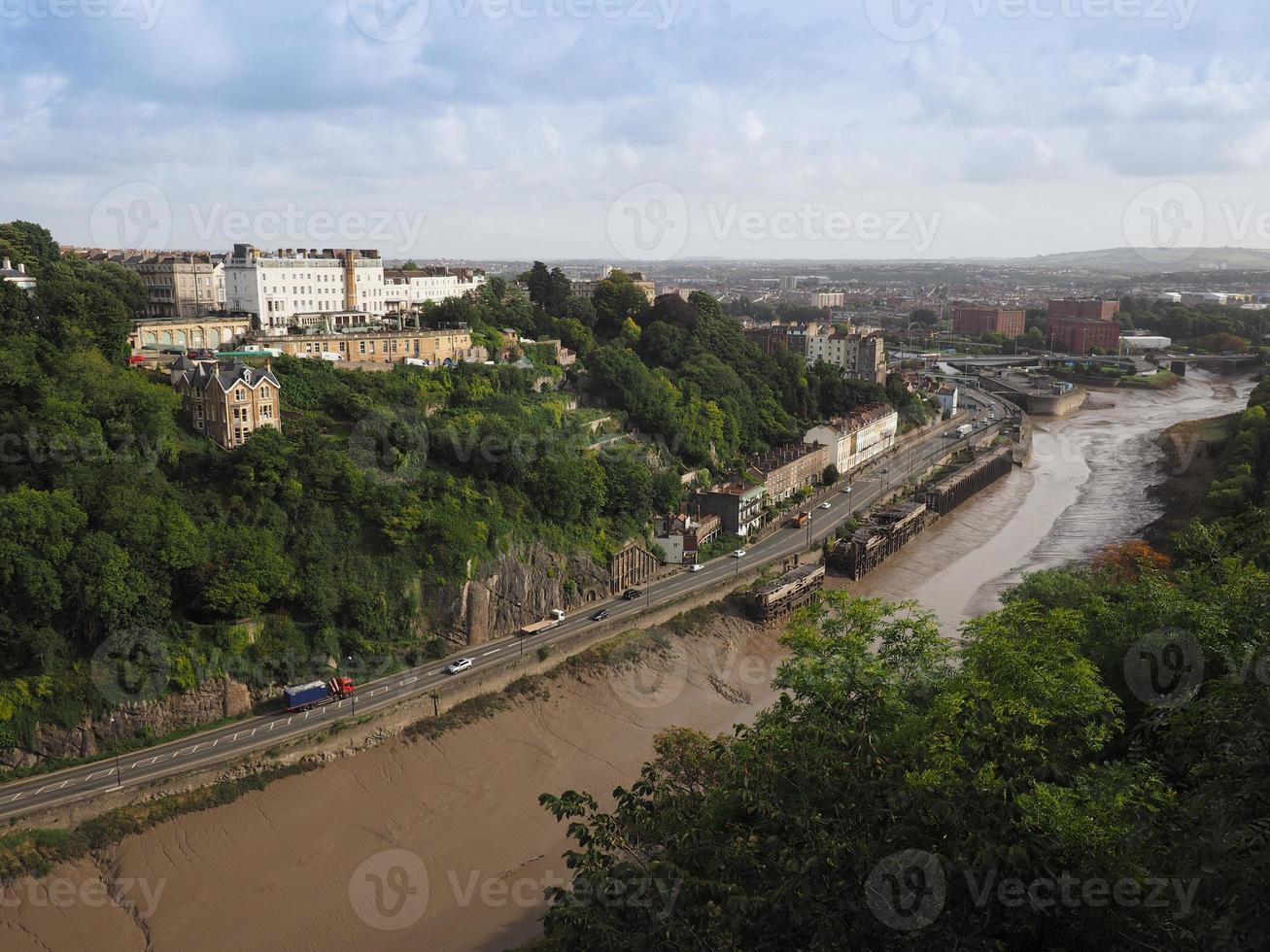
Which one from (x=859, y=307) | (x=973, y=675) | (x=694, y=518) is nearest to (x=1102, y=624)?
(x=973, y=675)

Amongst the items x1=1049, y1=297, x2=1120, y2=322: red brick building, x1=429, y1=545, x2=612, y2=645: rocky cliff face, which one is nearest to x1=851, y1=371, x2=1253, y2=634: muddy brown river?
x1=429, y1=545, x2=612, y2=645: rocky cliff face

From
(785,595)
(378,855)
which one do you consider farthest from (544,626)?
(378,855)

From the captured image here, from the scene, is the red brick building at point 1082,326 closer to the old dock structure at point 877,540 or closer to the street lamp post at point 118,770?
the old dock structure at point 877,540

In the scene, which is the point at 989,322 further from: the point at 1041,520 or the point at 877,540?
the point at 877,540

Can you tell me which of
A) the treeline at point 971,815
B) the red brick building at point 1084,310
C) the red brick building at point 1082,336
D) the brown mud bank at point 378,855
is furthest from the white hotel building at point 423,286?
the red brick building at point 1084,310

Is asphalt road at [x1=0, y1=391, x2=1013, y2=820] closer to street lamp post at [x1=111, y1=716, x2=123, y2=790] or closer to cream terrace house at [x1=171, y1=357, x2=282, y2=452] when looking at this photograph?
street lamp post at [x1=111, y1=716, x2=123, y2=790]

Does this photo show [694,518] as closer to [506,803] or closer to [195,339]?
[506,803]

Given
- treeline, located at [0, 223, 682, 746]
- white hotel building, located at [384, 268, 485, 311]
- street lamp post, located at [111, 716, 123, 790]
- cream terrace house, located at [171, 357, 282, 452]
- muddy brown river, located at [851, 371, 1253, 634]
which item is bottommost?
muddy brown river, located at [851, 371, 1253, 634]
